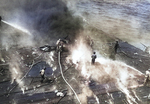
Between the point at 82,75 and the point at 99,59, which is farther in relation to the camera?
the point at 99,59

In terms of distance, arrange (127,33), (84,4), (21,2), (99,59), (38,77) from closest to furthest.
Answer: (38,77), (99,59), (21,2), (127,33), (84,4)

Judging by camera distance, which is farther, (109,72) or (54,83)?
(109,72)

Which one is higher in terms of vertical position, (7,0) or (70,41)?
(7,0)

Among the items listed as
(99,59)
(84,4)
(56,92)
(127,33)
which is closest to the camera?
(56,92)

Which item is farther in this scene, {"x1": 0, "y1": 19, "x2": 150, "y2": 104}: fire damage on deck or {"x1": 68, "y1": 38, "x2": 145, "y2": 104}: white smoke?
{"x1": 68, "y1": 38, "x2": 145, "y2": 104}: white smoke

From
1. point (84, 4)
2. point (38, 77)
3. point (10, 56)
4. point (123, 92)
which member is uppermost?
point (84, 4)

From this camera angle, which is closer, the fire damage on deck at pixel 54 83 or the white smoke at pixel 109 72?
the fire damage on deck at pixel 54 83

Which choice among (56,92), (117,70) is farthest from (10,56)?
(117,70)

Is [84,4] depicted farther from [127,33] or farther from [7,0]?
[7,0]
